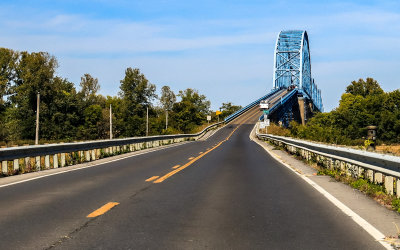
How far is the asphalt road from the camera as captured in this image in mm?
5180

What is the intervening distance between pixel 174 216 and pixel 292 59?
13669cm

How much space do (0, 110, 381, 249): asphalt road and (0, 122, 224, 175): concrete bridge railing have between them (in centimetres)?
273

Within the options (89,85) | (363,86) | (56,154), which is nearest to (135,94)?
(89,85)

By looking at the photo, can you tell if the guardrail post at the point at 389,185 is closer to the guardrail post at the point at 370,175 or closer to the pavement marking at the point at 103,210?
the guardrail post at the point at 370,175

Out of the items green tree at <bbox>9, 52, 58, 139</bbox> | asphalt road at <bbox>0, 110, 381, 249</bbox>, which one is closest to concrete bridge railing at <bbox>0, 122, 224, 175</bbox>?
asphalt road at <bbox>0, 110, 381, 249</bbox>

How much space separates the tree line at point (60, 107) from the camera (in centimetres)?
8250

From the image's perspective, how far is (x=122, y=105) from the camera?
12912 centimetres

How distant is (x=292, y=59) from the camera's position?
454ft

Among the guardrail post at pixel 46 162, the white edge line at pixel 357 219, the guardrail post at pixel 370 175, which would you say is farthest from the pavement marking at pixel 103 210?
the guardrail post at pixel 46 162

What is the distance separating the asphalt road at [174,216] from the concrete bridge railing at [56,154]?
273cm

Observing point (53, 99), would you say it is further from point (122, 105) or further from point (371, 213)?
point (371, 213)

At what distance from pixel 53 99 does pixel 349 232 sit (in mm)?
85511

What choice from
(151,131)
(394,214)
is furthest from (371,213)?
(151,131)

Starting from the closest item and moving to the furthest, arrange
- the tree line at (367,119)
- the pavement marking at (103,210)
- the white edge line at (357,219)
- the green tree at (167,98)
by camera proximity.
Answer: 1. the white edge line at (357,219)
2. the pavement marking at (103,210)
3. the tree line at (367,119)
4. the green tree at (167,98)
